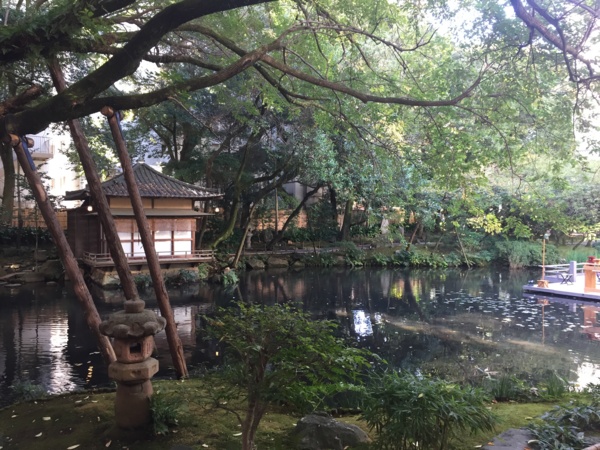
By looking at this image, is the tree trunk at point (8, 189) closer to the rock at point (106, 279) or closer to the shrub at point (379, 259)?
the rock at point (106, 279)

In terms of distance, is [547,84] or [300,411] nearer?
[300,411]

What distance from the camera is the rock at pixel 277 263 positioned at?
23438 mm

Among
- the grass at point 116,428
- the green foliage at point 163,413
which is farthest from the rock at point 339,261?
the green foliage at point 163,413

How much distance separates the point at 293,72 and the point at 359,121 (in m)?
2.17

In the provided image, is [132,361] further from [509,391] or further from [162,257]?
[162,257]

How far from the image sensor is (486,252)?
26.2m

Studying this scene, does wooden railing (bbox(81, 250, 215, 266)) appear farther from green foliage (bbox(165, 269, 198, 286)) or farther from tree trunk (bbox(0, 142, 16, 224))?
tree trunk (bbox(0, 142, 16, 224))

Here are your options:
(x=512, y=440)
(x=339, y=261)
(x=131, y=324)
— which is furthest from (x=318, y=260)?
(x=131, y=324)

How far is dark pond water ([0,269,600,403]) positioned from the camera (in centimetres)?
835

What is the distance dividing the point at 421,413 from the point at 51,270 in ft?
60.1

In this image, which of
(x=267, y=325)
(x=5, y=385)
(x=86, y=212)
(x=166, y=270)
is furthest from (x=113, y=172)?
(x=267, y=325)

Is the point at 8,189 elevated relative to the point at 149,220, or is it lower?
elevated

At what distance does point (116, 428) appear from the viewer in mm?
3889

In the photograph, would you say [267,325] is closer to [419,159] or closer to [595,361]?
[419,159]
